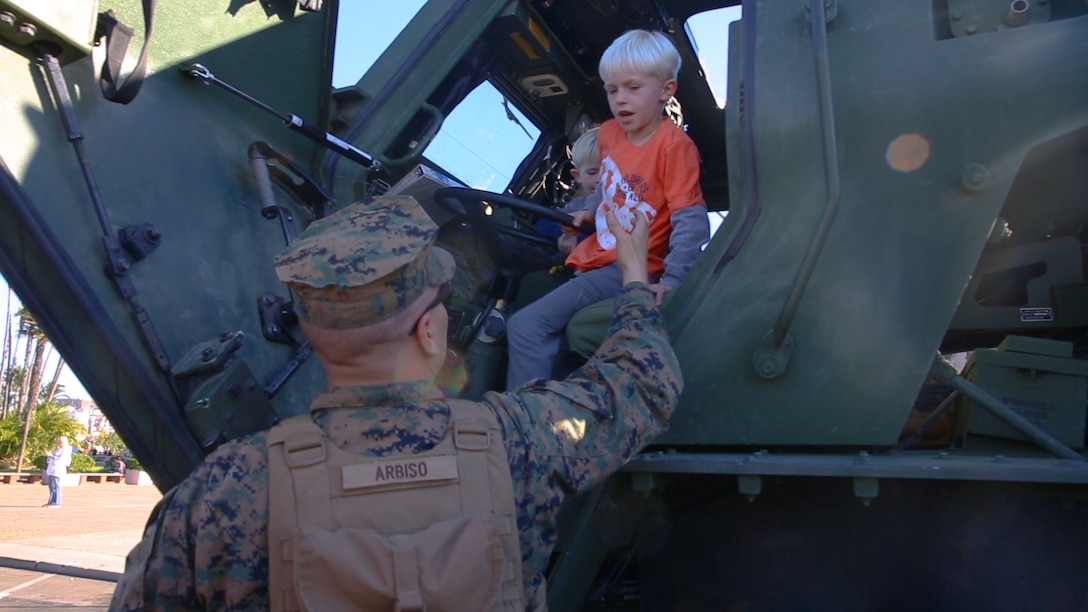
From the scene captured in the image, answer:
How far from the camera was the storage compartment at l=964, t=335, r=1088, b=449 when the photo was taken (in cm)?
225

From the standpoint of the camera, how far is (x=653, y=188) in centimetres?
267

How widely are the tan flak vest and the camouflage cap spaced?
213 millimetres

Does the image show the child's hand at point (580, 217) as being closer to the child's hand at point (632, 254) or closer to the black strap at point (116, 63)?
the child's hand at point (632, 254)

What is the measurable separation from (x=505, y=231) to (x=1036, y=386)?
1629 millimetres

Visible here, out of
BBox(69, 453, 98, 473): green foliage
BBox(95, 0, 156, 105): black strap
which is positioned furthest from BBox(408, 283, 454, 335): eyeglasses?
BBox(69, 453, 98, 473): green foliage

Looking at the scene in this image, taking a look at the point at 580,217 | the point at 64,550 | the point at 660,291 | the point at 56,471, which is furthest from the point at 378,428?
the point at 56,471

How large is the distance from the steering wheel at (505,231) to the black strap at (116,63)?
943mm

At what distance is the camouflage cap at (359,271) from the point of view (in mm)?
1617

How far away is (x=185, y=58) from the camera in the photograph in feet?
8.26

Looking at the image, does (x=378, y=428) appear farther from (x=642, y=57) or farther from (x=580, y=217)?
(x=642, y=57)

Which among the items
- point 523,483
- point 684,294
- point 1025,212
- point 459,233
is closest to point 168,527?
point 523,483

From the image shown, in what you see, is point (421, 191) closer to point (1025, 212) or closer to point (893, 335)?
point (893, 335)

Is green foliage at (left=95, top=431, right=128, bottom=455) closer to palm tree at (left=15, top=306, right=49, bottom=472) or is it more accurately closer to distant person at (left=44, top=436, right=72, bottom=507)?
palm tree at (left=15, top=306, right=49, bottom=472)

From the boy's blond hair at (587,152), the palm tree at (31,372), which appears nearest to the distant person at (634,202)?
the boy's blond hair at (587,152)
